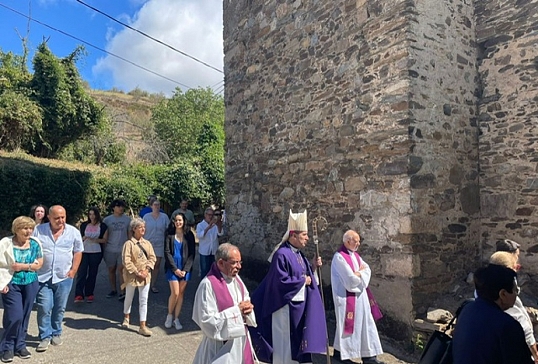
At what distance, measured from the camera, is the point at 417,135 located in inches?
225

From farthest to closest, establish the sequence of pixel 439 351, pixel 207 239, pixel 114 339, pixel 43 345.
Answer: pixel 207 239 → pixel 114 339 → pixel 43 345 → pixel 439 351

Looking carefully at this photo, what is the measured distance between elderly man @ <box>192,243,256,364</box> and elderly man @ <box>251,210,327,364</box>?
89 centimetres

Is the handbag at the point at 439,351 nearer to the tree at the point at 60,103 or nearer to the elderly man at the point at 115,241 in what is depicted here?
the elderly man at the point at 115,241

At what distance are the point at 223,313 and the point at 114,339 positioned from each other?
3062mm

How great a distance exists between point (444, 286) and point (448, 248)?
20.9 inches

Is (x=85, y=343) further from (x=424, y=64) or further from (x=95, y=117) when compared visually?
(x=95, y=117)

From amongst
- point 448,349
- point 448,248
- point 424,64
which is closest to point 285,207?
point 448,248

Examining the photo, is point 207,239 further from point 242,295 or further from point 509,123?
point 509,123

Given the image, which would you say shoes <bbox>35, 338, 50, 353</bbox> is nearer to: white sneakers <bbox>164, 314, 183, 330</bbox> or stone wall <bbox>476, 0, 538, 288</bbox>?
white sneakers <bbox>164, 314, 183, 330</bbox>

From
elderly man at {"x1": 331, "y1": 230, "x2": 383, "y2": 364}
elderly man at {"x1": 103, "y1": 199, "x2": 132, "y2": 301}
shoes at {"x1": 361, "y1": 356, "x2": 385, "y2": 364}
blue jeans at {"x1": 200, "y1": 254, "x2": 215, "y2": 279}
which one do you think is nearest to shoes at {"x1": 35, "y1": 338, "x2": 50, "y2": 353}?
elderly man at {"x1": 103, "y1": 199, "x2": 132, "y2": 301}

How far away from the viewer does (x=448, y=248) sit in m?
5.97

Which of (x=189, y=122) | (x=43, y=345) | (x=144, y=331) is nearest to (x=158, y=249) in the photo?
(x=144, y=331)

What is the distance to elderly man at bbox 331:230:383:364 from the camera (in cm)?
489

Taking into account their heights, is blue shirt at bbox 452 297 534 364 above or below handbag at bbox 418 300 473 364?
above
